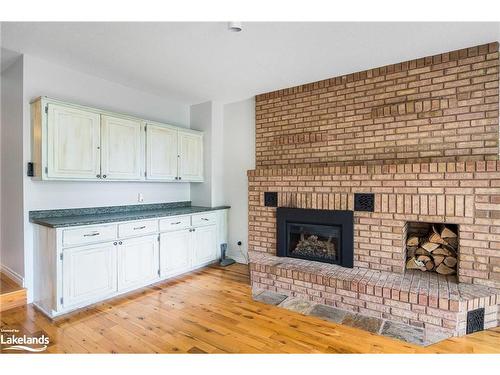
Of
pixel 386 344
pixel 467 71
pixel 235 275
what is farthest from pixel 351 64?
pixel 235 275

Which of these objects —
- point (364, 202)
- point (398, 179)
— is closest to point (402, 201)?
point (398, 179)

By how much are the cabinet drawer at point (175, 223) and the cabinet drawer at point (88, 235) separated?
0.63 m

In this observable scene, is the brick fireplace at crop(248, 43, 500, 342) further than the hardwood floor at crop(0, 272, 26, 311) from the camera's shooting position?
No

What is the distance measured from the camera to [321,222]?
329 centimetres

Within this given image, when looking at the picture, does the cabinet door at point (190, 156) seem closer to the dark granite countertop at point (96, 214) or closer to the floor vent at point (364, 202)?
the dark granite countertop at point (96, 214)

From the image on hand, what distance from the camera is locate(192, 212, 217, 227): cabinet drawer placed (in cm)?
389

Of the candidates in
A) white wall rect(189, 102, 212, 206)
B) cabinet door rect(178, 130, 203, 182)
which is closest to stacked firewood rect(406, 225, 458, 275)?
white wall rect(189, 102, 212, 206)

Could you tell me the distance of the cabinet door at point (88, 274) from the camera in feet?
8.43

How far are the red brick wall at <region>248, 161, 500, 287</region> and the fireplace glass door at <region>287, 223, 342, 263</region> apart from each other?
0.23m

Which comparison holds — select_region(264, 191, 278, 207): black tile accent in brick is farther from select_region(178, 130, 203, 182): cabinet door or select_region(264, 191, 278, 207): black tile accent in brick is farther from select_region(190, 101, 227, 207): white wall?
select_region(178, 130, 203, 182): cabinet door

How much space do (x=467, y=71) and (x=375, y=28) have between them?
113cm

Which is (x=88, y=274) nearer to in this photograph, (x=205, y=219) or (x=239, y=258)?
(x=205, y=219)

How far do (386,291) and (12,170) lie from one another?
4.02m

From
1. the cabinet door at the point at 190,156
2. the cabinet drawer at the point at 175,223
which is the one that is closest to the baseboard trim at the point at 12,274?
the cabinet drawer at the point at 175,223
